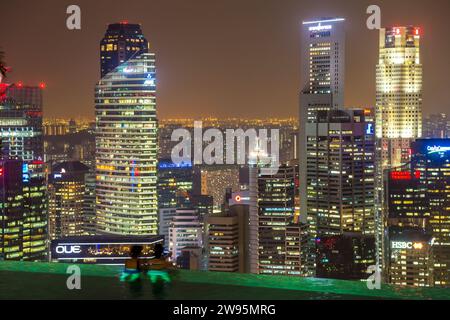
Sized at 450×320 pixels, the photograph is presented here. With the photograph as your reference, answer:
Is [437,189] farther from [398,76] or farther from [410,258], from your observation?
[398,76]

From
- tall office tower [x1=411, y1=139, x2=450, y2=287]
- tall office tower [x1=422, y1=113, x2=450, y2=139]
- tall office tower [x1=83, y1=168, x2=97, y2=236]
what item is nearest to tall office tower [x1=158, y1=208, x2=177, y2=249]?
tall office tower [x1=83, y1=168, x2=97, y2=236]

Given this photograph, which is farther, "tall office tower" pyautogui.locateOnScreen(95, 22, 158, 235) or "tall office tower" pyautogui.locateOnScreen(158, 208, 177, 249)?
"tall office tower" pyautogui.locateOnScreen(95, 22, 158, 235)

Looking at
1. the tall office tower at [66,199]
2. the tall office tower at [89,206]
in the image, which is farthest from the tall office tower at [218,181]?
the tall office tower at [89,206]

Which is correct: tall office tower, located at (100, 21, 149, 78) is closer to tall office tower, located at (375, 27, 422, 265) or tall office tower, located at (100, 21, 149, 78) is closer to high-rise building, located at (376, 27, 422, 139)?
tall office tower, located at (375, 27, 422, 265)

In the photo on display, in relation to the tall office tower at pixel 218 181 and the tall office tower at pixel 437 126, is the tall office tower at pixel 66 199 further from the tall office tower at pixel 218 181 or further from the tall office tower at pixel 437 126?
the tall office tower at pixel 437 126

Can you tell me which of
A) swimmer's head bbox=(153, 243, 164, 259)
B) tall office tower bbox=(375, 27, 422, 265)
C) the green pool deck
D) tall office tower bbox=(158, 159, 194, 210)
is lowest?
tall office tower bbox=(158, 159, 194, 210)

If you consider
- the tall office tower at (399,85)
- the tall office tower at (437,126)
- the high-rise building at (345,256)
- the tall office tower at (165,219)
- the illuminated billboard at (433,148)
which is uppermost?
the tall office tower at (399,85)
